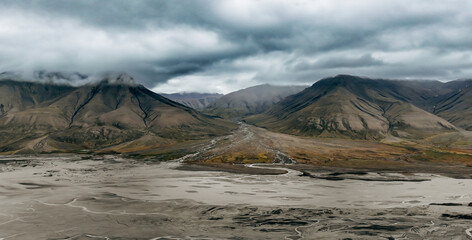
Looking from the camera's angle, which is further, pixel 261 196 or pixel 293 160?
pixel 293 160

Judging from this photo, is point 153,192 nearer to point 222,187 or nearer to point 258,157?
point 222,187

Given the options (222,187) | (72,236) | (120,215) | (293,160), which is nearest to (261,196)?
(222,187)

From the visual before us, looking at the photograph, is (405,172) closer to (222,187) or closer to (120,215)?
(222,187)

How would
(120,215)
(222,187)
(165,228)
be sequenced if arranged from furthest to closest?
(222,187)
(120,215)
(165,228)

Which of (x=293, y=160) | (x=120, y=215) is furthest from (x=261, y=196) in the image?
(x=293, y=160)

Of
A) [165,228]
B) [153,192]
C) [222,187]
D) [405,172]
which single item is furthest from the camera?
[405,172]

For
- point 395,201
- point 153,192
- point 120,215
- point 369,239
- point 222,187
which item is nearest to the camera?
point 369,239
